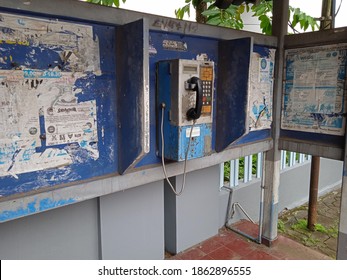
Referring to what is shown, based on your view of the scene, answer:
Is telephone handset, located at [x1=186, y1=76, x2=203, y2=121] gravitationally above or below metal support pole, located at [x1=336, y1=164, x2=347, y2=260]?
above

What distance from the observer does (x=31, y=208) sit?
1.47 meters

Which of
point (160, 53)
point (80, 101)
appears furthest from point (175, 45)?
point (80, 101)

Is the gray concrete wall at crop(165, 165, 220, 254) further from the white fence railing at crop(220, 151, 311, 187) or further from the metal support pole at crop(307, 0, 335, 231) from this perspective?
the metal support pole at crop(307, 0, 335, 231)

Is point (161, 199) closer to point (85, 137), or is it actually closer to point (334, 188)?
point (85, 137)

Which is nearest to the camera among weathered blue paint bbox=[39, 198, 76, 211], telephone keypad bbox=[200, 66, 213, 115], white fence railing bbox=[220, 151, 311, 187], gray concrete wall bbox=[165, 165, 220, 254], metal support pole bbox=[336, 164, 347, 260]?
weathered blue paint bbox=[39, 198, 76, 211]

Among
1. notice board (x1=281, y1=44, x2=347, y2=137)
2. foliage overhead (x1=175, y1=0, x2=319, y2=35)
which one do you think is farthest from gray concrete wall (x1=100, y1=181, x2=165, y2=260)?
foliage overhead (x1=175, y1=0, x2=319, y2=35)

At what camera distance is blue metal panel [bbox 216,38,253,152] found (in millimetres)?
2070

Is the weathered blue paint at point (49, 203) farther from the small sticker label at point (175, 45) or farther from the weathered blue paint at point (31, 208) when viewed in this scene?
the small sticker label at point (175, 45)

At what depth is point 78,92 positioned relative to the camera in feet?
5.12

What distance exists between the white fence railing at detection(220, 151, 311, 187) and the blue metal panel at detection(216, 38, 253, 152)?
1095 millimetres

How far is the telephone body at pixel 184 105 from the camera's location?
1.74m
